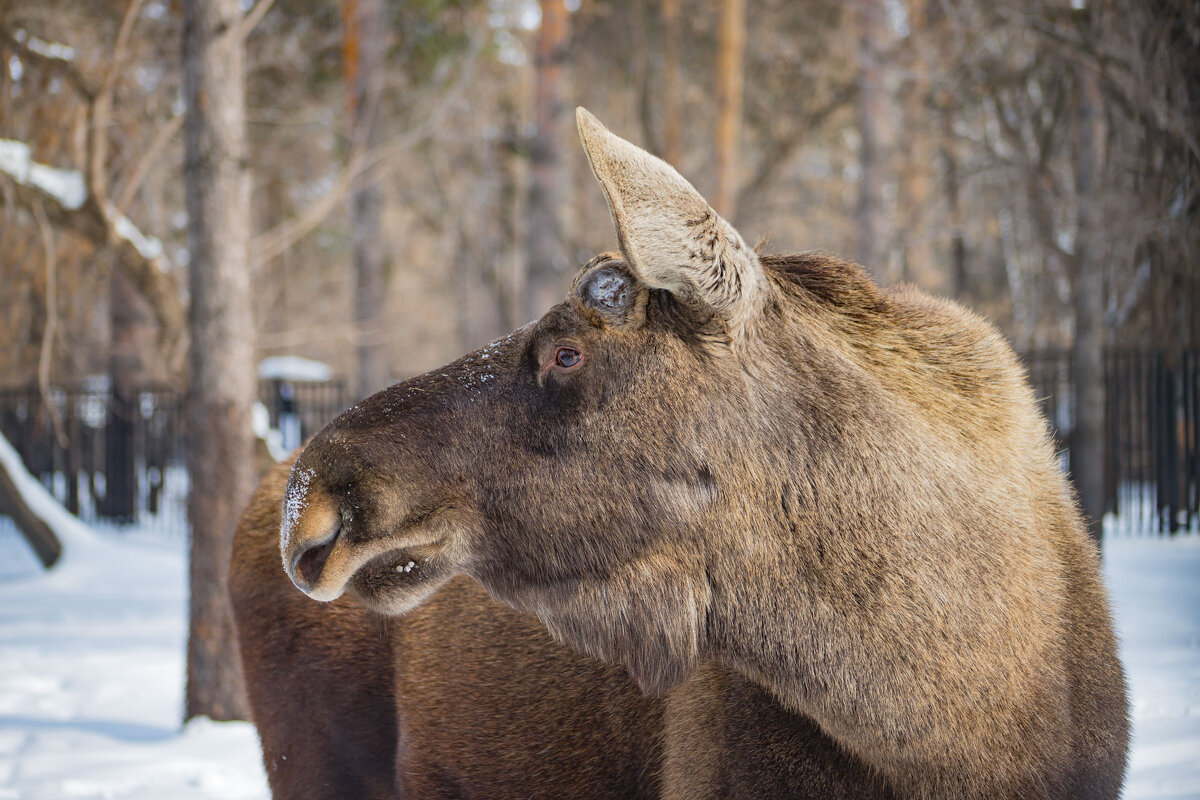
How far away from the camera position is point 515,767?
2.93 meters

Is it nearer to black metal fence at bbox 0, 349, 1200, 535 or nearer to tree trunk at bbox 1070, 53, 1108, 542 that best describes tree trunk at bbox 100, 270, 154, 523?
black metal fence at bbox 0, 349, 1200, 535

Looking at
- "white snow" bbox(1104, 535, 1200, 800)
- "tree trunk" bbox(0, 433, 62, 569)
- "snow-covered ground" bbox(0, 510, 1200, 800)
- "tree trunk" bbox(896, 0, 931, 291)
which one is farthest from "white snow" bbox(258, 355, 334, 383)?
"white snow" bbox(1104, 535, 1200, 800)

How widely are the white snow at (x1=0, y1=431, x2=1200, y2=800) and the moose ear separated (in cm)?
165

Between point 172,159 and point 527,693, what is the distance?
11.8m

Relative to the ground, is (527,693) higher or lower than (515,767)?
higher

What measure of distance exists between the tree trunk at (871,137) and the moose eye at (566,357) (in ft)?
41.1

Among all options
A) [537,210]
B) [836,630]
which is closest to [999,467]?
[836,630]

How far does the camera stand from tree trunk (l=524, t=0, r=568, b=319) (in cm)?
1574

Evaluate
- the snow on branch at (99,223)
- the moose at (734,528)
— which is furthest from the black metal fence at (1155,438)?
the moose at (734,528)

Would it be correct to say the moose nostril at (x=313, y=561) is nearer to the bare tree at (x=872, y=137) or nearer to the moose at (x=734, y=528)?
the moose at (x=734, y=528)

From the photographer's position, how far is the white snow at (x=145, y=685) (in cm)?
520

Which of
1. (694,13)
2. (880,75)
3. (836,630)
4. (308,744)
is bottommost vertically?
(308,744)

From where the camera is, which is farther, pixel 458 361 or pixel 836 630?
pixel 458 361

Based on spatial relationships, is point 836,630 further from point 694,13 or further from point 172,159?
point 694,13
